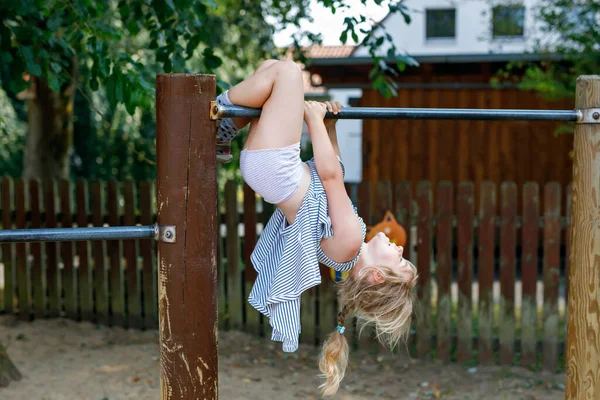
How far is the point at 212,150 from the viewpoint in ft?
6.68

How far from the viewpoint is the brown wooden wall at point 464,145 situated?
30.5 ft

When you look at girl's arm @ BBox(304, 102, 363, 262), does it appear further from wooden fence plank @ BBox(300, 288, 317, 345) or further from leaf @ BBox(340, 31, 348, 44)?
wooden fence plank @ BBox(300, 288, 317, 345)

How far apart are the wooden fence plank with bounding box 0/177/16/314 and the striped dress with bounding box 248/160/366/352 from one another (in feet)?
14.1

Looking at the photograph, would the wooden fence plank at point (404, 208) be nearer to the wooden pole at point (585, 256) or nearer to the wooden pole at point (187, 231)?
the wooden pole at point (585, 256)

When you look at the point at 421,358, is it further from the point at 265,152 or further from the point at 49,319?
the point at 265,152

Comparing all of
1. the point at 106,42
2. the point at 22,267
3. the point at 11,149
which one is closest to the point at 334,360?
the point at 106,42

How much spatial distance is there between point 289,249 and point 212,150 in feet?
1.39

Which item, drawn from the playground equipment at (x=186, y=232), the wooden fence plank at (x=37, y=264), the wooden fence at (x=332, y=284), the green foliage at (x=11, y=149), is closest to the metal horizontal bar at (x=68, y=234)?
the playground equipment at (x=186, y=232)

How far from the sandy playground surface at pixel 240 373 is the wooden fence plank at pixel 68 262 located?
11.0 inches

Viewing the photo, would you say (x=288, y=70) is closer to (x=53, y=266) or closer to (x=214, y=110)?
(x=214, y=110)

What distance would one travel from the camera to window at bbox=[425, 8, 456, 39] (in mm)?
16578

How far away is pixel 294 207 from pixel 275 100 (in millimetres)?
356

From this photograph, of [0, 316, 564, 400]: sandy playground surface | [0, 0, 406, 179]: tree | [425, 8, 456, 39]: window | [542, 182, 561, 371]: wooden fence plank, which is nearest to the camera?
[0, 0, 406, 179]: tree

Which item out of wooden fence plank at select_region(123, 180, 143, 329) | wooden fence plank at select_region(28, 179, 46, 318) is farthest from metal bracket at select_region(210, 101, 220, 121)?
wooden fence plank at select_region(28, 179, 46, 318)
